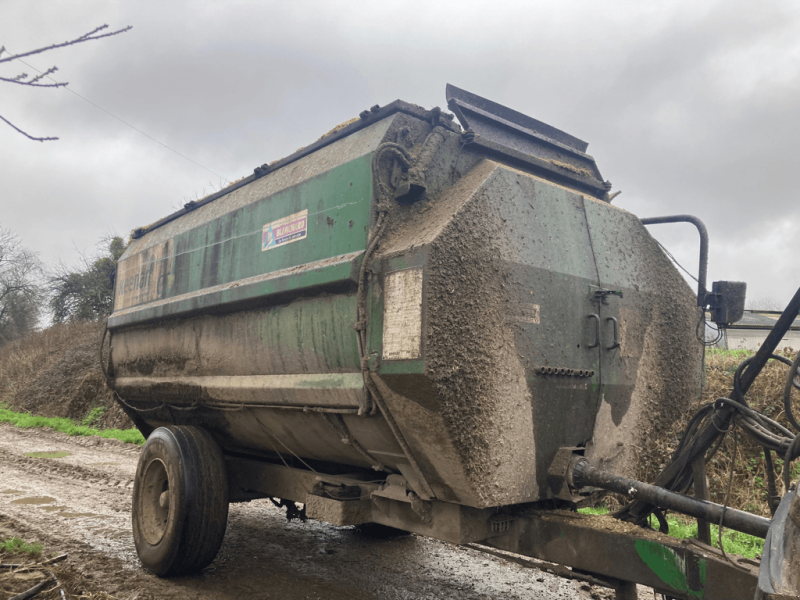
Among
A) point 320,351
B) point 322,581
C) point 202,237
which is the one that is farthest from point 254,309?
point 322,581

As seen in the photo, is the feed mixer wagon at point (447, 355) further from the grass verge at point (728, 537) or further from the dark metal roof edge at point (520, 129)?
the grass verge at point (728, 537)

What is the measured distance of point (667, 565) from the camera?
2584mm

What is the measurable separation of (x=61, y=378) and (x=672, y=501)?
1899 centimetres

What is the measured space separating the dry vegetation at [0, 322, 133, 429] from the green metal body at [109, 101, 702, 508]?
12.3 meters

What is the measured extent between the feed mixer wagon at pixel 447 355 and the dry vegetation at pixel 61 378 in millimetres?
11869

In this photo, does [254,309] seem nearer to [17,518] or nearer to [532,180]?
[532,180]

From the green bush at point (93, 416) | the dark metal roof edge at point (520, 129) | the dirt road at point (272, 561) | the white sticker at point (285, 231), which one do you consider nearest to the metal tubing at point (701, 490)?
the dirt road at point (272, 561)

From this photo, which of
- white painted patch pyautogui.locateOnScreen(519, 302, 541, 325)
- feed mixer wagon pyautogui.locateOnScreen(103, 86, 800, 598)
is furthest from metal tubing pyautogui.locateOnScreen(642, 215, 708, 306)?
white painted patch pyautogui.locateOnScreen(519, 302, 541, 325)

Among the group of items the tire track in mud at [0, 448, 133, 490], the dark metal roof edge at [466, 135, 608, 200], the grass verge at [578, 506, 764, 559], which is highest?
the dark metal roof edge at [466, 135, 608, 200]

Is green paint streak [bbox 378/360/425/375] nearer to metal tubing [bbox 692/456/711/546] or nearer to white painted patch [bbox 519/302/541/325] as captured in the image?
white painted patch [bbox 519/302/541/325]

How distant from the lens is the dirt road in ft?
14.4

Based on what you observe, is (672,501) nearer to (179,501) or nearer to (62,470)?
(179,501)

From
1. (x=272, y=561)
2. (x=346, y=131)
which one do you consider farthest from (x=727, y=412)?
(x=272, y=561)

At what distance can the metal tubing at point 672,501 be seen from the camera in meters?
2.52
